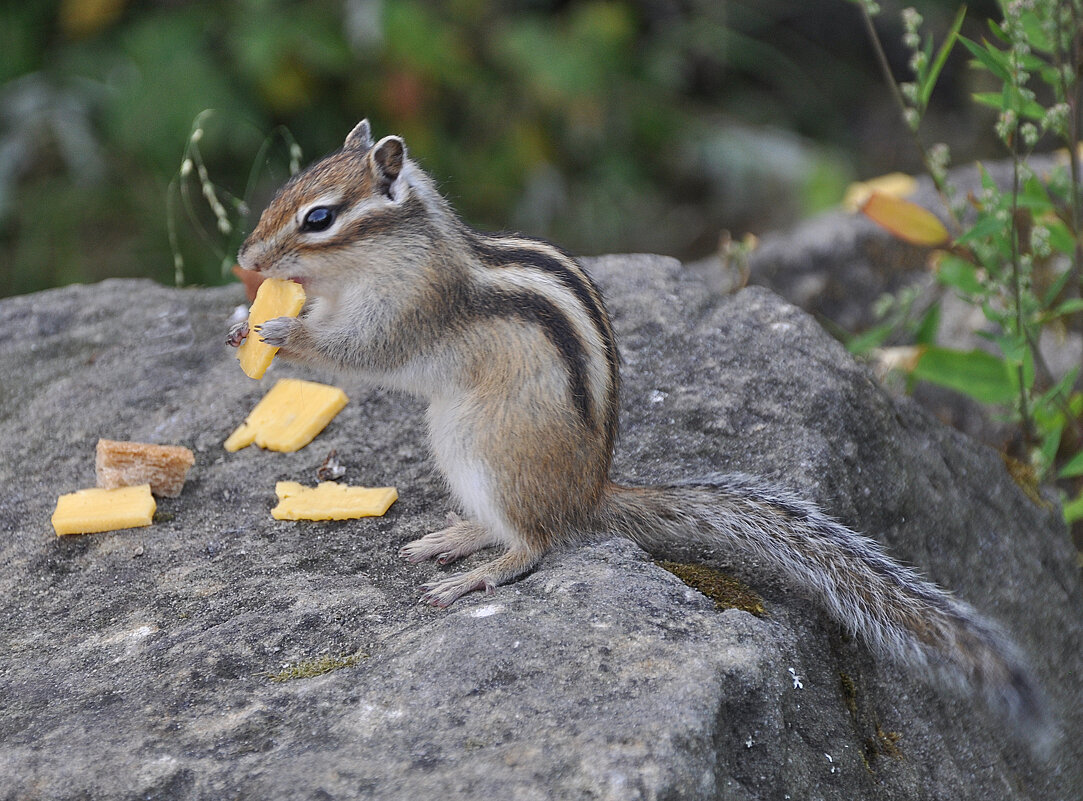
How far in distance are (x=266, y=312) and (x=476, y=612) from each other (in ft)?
3.36

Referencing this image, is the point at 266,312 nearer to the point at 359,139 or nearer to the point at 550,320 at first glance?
the point at 359,139

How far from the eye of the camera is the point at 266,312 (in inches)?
108

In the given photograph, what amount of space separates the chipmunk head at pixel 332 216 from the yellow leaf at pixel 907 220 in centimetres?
155

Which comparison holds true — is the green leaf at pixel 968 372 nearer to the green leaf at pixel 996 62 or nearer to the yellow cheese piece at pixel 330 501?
the green leaf at pixel 996 62

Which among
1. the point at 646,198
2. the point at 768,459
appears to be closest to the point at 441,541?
the point at 768,459

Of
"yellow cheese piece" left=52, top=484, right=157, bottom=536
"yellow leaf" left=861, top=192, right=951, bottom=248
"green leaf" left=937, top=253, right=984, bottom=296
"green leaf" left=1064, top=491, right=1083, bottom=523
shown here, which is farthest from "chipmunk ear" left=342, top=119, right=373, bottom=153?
"green leaf" left=1064, top=491, right=1083, bottom=523

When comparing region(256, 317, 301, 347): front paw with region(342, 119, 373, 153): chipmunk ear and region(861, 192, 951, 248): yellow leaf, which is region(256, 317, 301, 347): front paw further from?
region(861, 192, 951, 248): yellow leaf

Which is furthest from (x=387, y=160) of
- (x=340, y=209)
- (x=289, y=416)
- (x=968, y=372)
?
(x=968, y=372)

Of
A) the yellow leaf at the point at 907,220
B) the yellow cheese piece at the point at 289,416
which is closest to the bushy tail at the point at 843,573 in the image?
the yellow cheese piece at the point at 289,416

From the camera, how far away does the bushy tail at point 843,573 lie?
7.26 ft

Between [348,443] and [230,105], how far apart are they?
2877 millimetres

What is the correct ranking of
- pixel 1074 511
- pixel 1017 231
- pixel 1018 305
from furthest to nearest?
pixel 1074 511 → pixel 1017 231 → pixel 1018 305

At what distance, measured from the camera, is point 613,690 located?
1.89m

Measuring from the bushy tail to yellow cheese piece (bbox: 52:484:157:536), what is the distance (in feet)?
3.68
